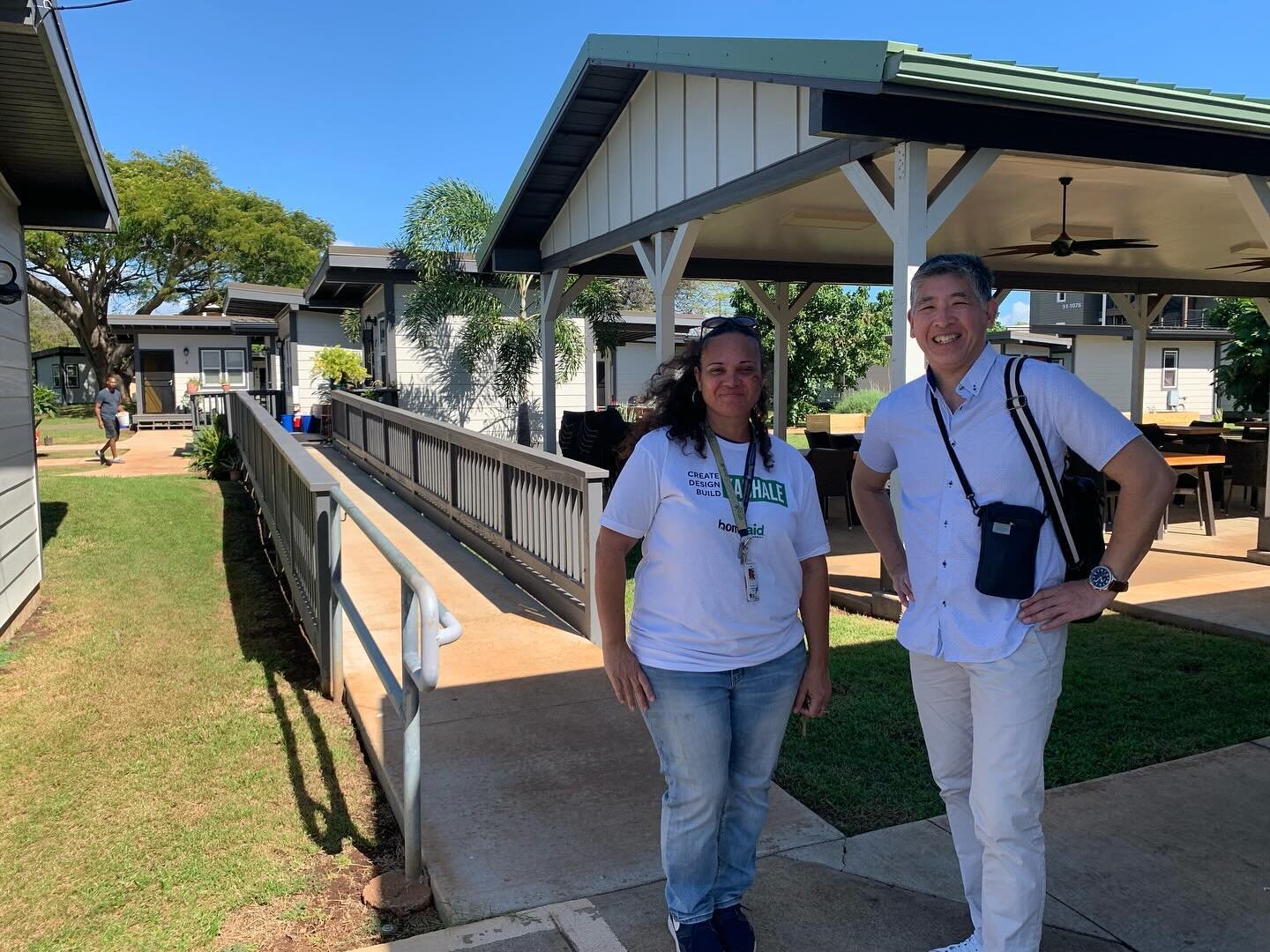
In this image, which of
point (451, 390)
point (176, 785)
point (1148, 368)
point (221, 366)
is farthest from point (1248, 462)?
point (221, 366)

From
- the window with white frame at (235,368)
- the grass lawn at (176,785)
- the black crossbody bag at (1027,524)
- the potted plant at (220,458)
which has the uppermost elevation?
the window with white frame at (235,368)

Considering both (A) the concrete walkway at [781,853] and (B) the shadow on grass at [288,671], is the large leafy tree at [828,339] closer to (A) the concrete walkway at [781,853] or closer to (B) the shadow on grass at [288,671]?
(B) the shadow on grass at [288,671]

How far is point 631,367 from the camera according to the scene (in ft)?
94.4

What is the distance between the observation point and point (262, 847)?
11.3ft

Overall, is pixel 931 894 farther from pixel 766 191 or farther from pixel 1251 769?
pixel 766 191

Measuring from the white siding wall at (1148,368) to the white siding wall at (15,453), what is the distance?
1158 inches

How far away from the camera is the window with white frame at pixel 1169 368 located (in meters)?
31.1

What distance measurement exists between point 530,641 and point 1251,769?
3.48 metres

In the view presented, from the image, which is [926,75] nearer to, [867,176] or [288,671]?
[867,176]

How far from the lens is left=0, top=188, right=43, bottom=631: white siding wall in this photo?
21.1 feet

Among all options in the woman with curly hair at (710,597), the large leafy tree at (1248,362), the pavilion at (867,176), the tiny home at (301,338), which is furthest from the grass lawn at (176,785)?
the large leafy tree at (1248,362)

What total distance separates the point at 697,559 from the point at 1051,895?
1593 mm

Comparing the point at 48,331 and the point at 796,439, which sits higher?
the point at 48,331

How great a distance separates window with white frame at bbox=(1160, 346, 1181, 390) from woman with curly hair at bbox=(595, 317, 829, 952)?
33026 millimetres
